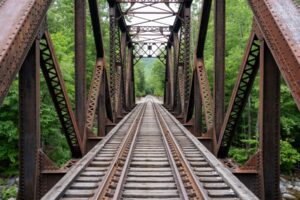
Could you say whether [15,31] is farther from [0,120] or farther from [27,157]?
[0,120]

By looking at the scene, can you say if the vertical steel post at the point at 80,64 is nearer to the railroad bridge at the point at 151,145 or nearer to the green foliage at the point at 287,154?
the railroad bridge at the point at 151,145

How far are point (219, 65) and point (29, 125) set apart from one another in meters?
4.88

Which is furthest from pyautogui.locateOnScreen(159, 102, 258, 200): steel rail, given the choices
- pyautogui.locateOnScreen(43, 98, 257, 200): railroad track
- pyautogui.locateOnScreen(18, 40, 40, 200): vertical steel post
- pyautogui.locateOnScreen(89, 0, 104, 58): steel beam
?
pyautogui.locateOnScreen(89, 0, 104, 58): steel beam

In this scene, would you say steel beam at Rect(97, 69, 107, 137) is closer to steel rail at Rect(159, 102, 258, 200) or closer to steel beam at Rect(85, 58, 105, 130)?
steel beam at Rect(85, 58, 105, 130)

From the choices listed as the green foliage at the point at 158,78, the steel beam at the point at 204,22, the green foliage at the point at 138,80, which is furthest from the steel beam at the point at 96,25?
the green foliage at the point at 138,80

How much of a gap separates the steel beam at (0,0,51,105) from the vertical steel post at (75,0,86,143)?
3951mm

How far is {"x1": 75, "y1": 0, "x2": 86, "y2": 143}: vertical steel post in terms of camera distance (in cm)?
891

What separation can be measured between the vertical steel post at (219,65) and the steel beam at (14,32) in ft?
16.6

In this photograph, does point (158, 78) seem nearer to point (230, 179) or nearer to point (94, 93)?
point (94, 93)

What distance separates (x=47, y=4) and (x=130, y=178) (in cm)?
318

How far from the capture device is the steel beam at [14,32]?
13.1 ft

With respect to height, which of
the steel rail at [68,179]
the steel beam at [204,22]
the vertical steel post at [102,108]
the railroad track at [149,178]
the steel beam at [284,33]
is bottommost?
the railroad track at [149,178]

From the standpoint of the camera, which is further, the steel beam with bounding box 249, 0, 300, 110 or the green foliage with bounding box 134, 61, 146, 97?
the green foliage with bounding box 134, 61, 146, 97

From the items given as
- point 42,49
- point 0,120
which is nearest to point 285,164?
point 0,120
